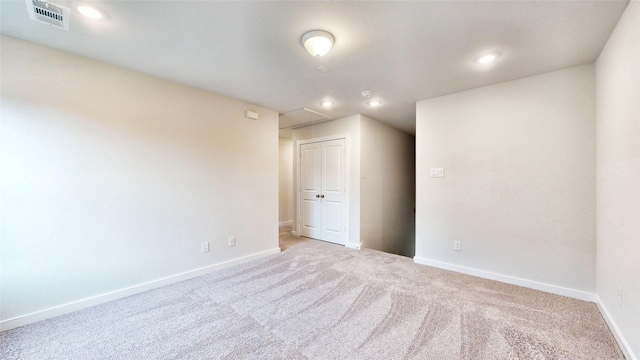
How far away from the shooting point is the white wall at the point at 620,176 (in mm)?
1523

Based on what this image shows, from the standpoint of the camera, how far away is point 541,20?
1.73m


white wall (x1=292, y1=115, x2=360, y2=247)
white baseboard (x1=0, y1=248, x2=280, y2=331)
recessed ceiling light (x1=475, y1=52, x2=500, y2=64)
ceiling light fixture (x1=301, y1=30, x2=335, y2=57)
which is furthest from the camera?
white wall (x1=292, y1=115, x2=360, y2=247)

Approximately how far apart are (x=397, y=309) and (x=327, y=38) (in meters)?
2.37

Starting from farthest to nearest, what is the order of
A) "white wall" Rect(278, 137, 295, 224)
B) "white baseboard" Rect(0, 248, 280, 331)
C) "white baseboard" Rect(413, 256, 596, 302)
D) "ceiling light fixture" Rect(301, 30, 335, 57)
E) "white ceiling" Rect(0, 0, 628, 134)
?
1. "white wall" Rect(278, 137, 295, 224)
2. "white baseboard" Rect(413, 256, 596, 302)
3. "white baseboard" Rect(0, 248, 280, 331)
4. "ceiling light fixture" Rect(301, 30, 335, 57)
5. "white ceiling" Rect(0, 0, 628, 134)

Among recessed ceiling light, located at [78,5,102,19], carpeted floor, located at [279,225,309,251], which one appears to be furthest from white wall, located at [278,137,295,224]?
recessed ceiling light, located at [78,5,102,19]

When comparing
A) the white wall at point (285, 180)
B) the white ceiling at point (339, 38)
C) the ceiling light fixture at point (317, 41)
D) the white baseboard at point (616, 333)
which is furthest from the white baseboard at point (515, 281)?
the white wall at point (285, 180)

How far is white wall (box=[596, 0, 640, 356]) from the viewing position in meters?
1.52

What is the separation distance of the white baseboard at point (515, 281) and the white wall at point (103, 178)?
2.77 metres

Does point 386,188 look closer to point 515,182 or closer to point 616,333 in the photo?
point 515,182

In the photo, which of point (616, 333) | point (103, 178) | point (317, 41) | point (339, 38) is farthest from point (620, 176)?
point (103, 178)

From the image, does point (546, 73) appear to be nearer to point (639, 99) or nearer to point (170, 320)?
point (639, 99)

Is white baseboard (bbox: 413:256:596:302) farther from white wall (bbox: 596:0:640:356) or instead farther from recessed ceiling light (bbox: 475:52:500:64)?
recessed ceiling light (bbox: 475:52:500:64)

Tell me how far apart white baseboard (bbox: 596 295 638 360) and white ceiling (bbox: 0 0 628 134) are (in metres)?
2.22

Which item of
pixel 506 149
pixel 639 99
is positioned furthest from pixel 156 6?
pixel 506 149
